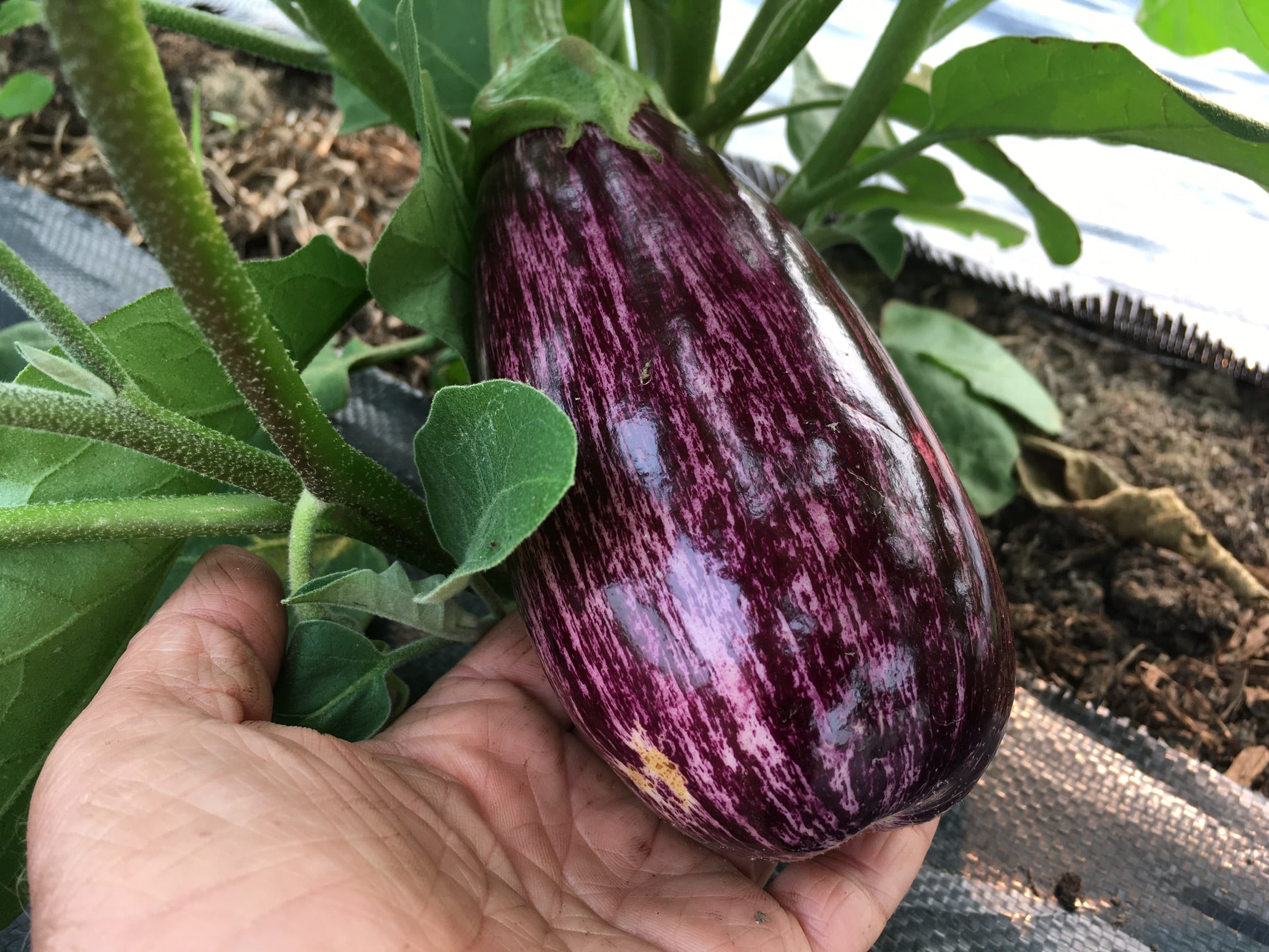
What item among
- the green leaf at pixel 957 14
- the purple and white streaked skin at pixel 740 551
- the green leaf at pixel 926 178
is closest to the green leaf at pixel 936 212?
the green leaf at pixel 926 178

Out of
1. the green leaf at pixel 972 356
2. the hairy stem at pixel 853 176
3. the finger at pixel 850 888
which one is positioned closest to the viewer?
the finger at pixel 850 888

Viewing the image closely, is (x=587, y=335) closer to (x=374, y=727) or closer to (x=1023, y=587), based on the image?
(x=374, y=727)

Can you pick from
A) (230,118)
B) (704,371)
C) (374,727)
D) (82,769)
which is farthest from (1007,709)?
(230,118)

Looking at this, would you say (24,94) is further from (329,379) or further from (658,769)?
(658,769)

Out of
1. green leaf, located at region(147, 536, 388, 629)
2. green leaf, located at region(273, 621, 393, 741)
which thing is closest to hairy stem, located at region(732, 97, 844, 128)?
green leaf, located at region(147, 536, 388, 629)

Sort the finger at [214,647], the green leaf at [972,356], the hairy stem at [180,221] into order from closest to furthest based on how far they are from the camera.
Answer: the hairy stem at [180,221] → the finger at [214,647] → the green leaf at [972,356]

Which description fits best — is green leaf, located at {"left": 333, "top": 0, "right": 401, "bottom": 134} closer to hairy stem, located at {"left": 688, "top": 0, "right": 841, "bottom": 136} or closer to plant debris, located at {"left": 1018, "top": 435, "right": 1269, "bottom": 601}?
hairy stem, located at {"left": 688, "top": 0, "right": 841, "bottom": 136}

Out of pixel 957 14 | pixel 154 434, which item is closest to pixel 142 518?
pixel 154 434

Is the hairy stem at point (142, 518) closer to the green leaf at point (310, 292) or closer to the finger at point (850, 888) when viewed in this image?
the green leaf at point (310, 292)
